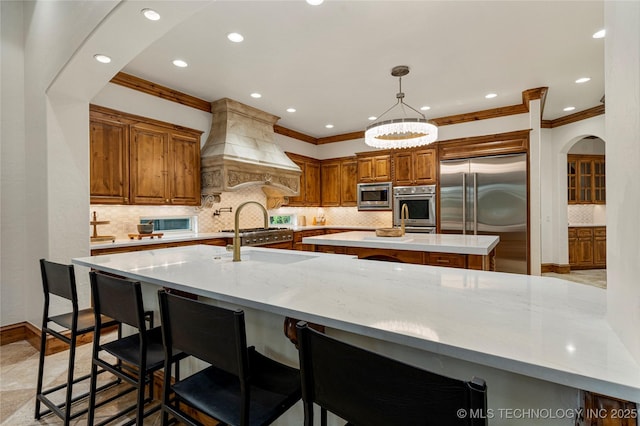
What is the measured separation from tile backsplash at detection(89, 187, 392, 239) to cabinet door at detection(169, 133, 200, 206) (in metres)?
0.26

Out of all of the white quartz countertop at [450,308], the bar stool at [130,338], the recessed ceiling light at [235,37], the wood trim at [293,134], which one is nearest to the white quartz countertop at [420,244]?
the white quartz countertop at [450,308]

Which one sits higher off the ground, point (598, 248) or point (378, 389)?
point (378, 389)

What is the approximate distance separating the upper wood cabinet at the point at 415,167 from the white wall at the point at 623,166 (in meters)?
4.91

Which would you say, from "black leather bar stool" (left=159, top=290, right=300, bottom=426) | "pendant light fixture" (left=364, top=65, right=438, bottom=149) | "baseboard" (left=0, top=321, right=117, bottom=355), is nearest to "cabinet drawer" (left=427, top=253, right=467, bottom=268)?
"pendant light fixture" (left=364, top=65, right=438, bottom=149)

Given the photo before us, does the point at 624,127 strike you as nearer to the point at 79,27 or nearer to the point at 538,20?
the point at 538,20

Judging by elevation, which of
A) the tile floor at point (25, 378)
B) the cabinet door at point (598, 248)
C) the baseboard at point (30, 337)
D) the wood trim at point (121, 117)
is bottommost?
the tile floor at point (25, 378)

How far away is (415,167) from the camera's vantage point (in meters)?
5.79

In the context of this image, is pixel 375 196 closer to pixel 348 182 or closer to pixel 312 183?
pixel 348 182

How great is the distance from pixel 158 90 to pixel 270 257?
3141mm

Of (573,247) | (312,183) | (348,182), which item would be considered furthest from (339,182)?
(573,247)

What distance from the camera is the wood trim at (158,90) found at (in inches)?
143

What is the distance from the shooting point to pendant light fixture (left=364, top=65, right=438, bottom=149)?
318 cm

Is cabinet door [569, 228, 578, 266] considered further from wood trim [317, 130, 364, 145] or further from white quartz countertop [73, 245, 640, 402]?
white quartz countertop [73, 245, 640, 402]

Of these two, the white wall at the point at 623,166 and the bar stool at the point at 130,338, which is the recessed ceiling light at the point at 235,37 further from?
the white wall at the point at 623,166
